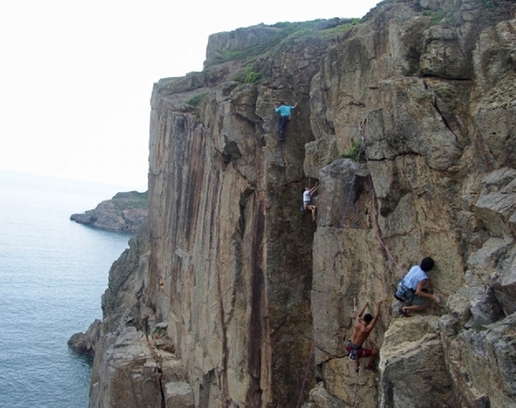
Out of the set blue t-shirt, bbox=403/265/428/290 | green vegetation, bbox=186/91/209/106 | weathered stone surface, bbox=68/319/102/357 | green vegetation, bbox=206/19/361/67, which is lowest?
weathered stone surface, bbox=68/319/102/357

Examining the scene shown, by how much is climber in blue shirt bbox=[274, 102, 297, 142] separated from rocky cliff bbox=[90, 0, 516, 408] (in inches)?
13.0

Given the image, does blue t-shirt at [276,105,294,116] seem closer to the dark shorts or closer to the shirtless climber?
the shirtless climber

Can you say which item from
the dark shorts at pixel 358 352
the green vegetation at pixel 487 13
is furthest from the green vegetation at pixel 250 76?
the dark shorts at pixel 358 352

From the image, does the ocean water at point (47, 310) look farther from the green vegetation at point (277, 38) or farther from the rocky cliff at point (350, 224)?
the green vegetation at point (277, 38)

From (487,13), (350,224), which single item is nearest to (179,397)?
(350,224)

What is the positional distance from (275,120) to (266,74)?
2.74 meters

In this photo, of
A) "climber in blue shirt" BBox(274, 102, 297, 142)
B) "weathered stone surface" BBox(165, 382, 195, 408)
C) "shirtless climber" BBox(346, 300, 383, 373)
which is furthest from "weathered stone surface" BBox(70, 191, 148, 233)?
"shirtless climber" BBox(346, 300, 383, 373)

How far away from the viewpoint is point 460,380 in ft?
29.5

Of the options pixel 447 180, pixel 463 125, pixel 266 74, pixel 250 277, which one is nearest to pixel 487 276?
pixel 447 180

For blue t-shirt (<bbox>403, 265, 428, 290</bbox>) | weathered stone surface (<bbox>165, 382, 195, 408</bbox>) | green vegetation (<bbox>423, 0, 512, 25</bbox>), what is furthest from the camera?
weathered stone surface (<bbox>165, 382, 195, 408</bbox>)

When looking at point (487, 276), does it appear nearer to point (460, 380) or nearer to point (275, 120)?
point (460, 380)

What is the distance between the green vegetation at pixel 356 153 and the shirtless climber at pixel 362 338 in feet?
12.3

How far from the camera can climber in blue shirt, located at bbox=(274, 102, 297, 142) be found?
62.1 feet

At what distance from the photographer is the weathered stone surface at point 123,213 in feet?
461
